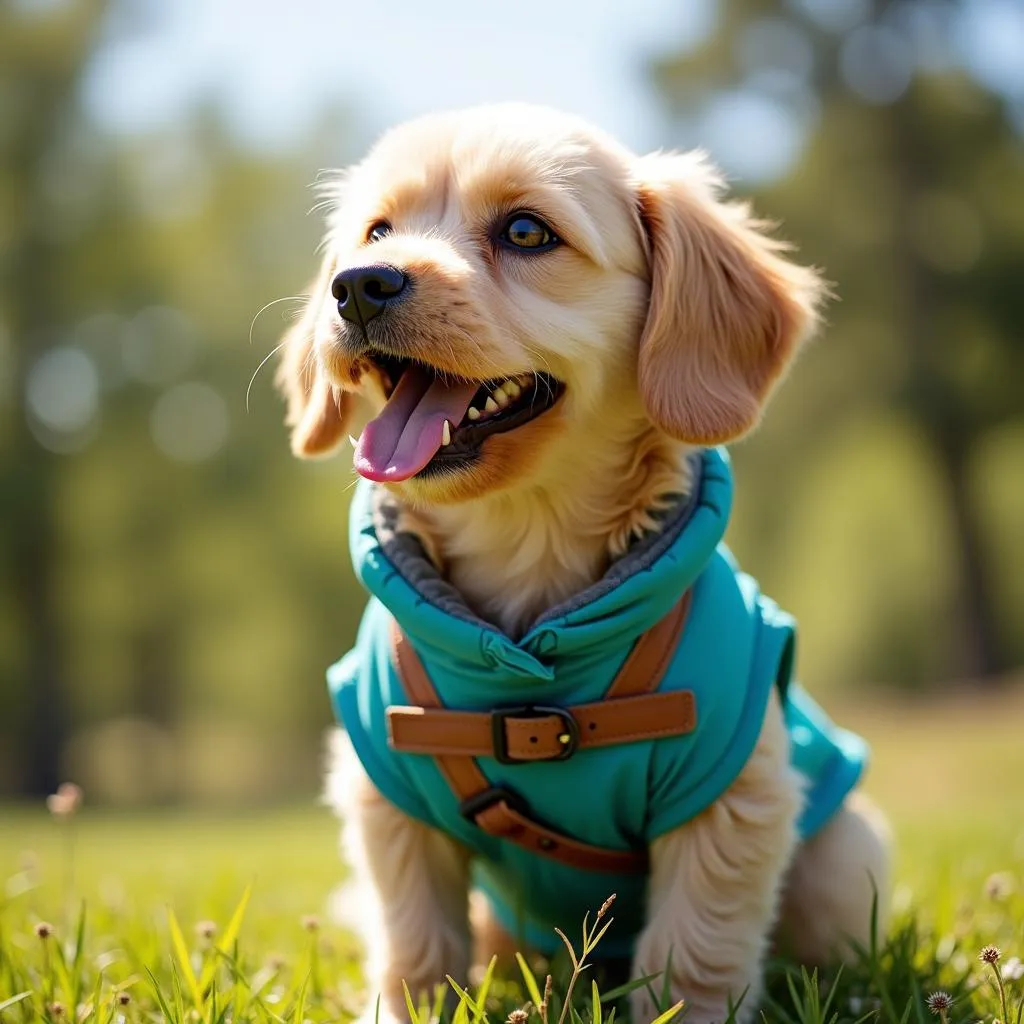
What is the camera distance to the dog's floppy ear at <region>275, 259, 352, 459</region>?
3100 mm

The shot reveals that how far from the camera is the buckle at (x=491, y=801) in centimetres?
255

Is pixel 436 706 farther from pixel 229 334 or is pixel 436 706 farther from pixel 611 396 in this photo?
pixel 229 334

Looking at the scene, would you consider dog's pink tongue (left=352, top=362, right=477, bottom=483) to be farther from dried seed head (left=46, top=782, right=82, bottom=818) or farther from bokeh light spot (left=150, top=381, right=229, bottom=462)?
bokeh light spot (left=150, top=381, right=229, bottom=462)

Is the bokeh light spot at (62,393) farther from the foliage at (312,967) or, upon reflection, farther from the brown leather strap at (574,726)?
the brown leather strap at (574,726)

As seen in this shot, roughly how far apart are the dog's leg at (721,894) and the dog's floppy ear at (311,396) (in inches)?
50.9

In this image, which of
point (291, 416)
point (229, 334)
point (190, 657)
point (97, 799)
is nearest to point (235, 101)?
point (229, 334)

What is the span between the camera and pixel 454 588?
2.78 metres

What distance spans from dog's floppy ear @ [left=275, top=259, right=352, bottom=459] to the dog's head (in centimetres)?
14

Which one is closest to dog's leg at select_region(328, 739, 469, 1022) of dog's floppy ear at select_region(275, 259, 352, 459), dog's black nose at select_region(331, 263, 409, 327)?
dog's floppy ear at select_region(275, 259, 352, 459)

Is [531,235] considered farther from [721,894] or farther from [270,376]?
[270,376]

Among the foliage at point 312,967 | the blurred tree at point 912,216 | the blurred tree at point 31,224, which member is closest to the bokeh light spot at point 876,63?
the blurred tree at point 912,216

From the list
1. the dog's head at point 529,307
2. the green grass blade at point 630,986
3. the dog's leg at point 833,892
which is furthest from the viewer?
the dog's leg at point 833,892

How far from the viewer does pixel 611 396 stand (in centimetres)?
279

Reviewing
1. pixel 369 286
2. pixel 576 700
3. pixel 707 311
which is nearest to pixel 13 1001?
pixel 576 700
